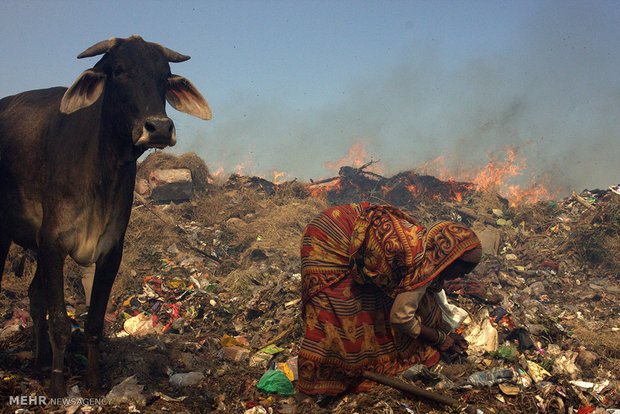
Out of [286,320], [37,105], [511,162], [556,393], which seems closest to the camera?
[556,393]

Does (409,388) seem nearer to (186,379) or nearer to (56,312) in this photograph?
(186,379)

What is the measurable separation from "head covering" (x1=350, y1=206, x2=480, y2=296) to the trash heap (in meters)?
0.86

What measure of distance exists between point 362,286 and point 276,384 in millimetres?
1456

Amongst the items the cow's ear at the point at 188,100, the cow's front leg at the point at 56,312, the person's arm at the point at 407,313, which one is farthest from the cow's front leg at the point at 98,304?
the person's arm at the point at 407,313

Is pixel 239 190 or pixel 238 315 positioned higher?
pixel 239 190

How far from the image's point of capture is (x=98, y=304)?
3.97 meters

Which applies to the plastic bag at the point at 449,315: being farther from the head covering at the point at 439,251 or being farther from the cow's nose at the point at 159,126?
the cow's nose at the point at 159,126

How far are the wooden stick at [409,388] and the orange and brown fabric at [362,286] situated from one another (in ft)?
0.65

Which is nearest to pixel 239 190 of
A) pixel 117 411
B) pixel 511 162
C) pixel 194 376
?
pixel 194 376

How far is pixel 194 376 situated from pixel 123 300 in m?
3.92

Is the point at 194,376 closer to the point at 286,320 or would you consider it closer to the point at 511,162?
the point at 286,320

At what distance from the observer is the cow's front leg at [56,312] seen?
3.45m

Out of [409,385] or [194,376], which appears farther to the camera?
[194,376]

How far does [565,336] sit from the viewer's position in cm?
586
